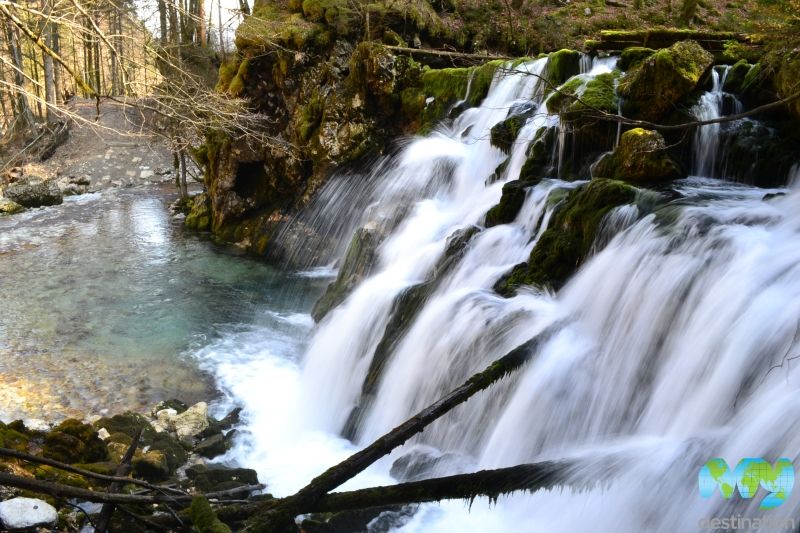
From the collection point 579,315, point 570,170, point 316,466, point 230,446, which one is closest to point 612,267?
point 579,315

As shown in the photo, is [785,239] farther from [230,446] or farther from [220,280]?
[220,280]

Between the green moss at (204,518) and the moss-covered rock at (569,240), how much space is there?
13.9 feet

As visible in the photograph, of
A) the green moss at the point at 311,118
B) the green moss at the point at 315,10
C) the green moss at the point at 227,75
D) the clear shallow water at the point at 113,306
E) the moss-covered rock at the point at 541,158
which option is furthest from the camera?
the green moss at the point at 227,75

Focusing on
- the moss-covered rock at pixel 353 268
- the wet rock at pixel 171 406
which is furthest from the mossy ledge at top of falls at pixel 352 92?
the wet rock at pixel 171 406

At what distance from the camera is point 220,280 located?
40.6 ft

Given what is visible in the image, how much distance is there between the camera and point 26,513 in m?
3.87

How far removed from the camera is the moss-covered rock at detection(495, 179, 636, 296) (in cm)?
652

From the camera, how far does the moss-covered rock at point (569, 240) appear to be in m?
6.52

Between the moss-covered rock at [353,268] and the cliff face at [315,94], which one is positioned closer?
the moss-covered rock at [353,268]

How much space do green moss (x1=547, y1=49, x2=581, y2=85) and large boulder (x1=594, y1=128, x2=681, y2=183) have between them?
3.78 metres

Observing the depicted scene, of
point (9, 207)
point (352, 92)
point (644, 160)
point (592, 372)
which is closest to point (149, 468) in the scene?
point (592, 372)

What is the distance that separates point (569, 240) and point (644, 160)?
1.51m

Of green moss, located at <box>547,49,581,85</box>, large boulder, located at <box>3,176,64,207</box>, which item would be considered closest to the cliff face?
green moss, located at <box>547,49,581,85</box>

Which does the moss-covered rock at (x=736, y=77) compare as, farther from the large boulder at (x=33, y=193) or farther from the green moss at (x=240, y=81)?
the large boulder at (x=33, y=193)
